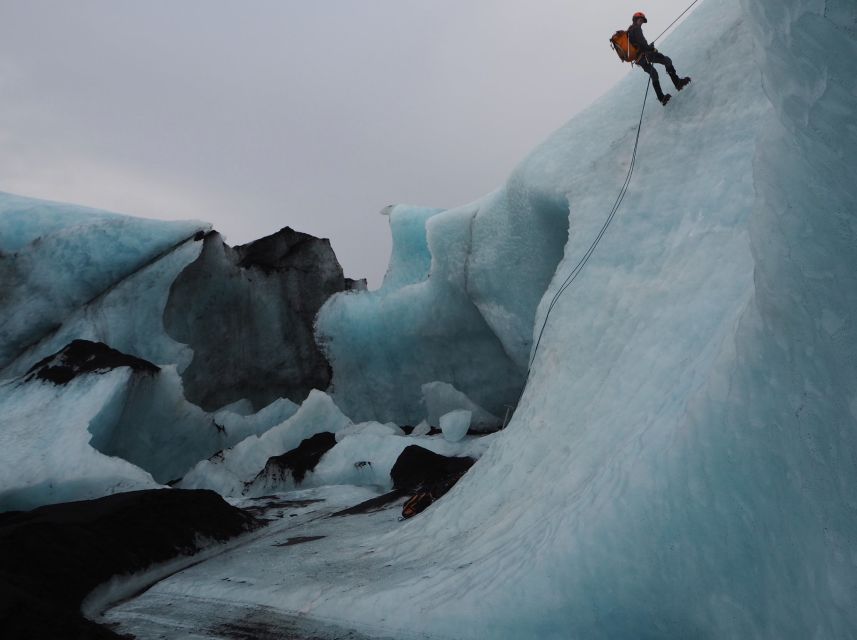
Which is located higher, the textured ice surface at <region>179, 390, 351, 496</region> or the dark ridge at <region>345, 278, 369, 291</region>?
the dark ridge at <region>345, 278, 369, 291</region>

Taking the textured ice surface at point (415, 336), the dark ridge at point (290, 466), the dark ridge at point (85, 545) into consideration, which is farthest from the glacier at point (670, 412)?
the textured ice surface at point (415, 336)

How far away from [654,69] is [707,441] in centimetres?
393

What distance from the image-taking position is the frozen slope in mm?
1659

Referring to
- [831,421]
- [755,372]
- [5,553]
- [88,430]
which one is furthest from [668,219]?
[88,430]

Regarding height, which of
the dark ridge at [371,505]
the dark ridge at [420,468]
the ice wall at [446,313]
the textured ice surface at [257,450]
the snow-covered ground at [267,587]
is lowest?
the snow-covered ground at [267,587]

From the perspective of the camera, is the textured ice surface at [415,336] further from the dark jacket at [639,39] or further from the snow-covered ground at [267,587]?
the snow-covered ground at [267,587]

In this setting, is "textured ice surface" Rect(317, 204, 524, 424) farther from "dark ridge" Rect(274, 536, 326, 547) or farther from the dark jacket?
"dark ridge" Rect(274, 536, 326, 547)

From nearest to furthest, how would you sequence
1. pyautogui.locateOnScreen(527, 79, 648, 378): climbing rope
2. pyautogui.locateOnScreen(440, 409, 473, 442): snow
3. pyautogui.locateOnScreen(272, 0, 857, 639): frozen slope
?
pyautogui.locateOnScreen(272, 0, 857, 639): frozen slope < pyautogui.locateOnScreen(527, 79, 648, 378): climbing rope < pyautogui.locateOnScreen(440, 409, 473, 442): snow

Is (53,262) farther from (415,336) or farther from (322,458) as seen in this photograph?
(415,336)

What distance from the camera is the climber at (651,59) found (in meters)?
5.18

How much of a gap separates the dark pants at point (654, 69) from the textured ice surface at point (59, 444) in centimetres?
553

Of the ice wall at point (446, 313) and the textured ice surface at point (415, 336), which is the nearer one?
the ice wall at point (446, 313)

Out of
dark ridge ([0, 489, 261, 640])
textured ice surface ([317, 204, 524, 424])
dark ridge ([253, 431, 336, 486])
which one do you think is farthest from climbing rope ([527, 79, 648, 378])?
textured ice surface ([317, 204, 524, 424])

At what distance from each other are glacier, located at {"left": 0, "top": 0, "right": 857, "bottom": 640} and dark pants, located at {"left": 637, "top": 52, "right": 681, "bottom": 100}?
193 mm
